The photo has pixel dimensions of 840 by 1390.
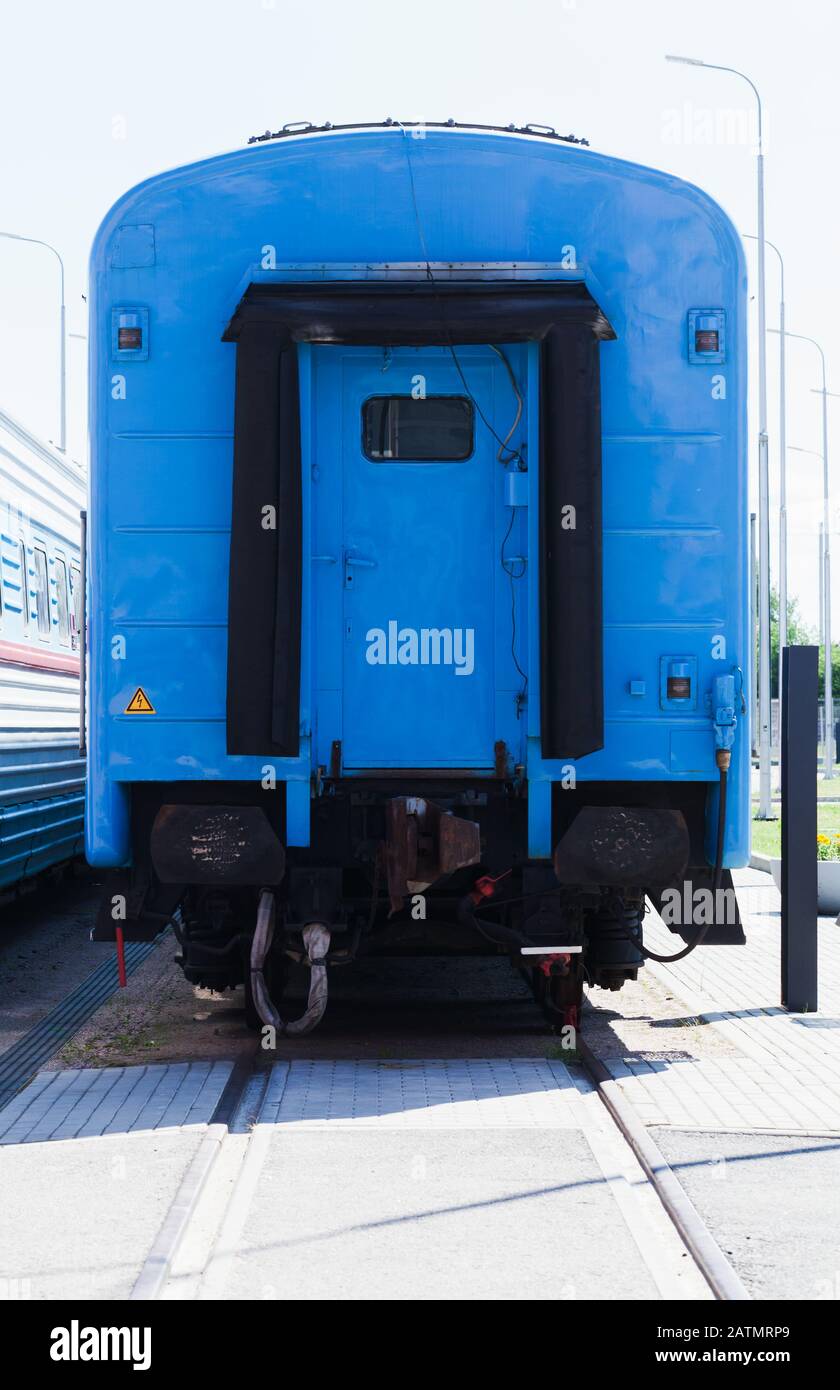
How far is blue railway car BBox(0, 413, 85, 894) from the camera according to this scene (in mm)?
11266

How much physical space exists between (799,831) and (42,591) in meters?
6.57

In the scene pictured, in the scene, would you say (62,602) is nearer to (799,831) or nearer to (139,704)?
(139,704)

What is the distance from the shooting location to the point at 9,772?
11.1 m

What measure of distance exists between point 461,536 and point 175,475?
1.39m

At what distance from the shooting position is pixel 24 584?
11953 mm

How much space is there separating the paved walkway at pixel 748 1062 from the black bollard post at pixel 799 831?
9.3 inches

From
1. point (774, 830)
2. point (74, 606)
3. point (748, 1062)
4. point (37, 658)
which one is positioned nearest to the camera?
point (748, 1062)

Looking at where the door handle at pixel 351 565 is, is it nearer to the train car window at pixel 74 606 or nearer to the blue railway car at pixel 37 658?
the blue railway car at pixel 37 658

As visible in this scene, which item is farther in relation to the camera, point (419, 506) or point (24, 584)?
point (24, 584)

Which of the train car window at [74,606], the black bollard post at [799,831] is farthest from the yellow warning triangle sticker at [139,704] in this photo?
the train car window at [74,606]

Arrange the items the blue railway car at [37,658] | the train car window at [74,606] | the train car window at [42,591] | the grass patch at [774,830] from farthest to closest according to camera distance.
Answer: the grass patch at [774,830] < the train car window at [74,606] < the train car window at [42,591] < the blue railway car at [37,658]

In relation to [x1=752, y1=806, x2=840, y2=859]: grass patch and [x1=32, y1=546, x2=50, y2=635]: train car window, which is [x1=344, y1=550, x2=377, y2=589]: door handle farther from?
[x1=752, y1=806, x2=840, y2=859]: grass patch

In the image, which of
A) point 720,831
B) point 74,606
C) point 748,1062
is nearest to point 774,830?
point 74,606

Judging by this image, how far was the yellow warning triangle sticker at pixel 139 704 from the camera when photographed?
7.49m
